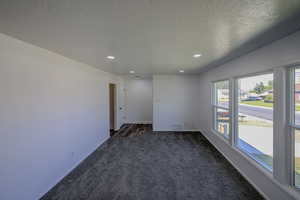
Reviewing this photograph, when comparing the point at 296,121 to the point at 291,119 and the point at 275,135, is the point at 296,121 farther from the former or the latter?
the point at 275,135

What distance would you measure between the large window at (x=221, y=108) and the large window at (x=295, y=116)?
1.61 m

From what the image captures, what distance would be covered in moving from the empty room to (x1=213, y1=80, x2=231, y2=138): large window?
0.07 meters

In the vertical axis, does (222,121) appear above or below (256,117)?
below

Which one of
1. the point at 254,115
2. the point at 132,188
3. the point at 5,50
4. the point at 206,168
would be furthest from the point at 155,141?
the point at 5,50

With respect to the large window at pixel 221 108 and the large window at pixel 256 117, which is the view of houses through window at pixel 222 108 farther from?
the large window at pixel 256 117

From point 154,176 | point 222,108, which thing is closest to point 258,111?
point 222,108

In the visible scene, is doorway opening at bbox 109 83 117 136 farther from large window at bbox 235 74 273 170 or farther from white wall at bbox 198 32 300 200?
large window at bbox 235 74 273 170

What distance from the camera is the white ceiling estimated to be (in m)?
1.15

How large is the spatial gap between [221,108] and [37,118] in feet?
13.5

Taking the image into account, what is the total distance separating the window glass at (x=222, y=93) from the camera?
3639 millimetres

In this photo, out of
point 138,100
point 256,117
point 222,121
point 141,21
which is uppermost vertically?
point 141,21

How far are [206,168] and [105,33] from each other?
10.4 feet

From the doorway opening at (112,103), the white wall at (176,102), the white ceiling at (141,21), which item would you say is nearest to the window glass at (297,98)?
the white ceiling at (141,21)

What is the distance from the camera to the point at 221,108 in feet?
12.9
